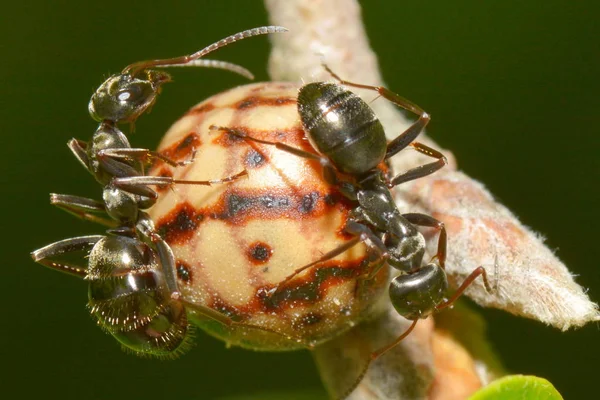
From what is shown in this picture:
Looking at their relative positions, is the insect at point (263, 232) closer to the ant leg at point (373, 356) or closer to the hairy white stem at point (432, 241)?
the ant leg at point (373, 356)

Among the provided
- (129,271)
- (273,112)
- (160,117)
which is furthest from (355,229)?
(160,117)

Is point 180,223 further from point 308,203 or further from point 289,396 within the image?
point 289,396

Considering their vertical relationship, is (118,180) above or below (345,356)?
above

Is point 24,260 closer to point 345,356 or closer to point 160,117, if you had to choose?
point 160,117

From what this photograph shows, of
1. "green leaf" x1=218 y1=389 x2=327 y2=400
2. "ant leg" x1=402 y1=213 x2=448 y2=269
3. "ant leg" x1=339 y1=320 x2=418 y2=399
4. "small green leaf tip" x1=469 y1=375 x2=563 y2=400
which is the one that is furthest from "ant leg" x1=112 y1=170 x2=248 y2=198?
"green leaf" x1=218 y1=389 x2=327 y2=400

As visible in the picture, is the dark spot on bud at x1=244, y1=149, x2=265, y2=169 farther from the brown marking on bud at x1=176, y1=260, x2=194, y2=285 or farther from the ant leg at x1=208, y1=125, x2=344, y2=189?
the brown marking on bud at x1=176, y1=260, x2=194, y2=285
